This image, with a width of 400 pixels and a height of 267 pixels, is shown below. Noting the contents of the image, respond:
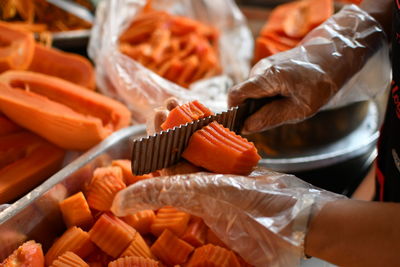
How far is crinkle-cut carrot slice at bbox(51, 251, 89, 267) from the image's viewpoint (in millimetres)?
945

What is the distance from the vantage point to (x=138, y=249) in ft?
3.38

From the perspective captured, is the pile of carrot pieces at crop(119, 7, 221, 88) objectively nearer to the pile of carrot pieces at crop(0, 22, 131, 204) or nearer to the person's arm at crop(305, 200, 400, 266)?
the pile of carrot pieces at crop(0, 22, 131, 204)

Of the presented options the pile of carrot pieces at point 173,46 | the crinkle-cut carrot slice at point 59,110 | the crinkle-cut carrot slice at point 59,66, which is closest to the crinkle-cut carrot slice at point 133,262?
the crinkle-cut carrot slice at point 59,110

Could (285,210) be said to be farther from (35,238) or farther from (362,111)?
(362,111)

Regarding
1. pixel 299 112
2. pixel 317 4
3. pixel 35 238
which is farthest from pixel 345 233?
pixel 317 4

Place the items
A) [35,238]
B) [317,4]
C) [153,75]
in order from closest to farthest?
[35,238] < [153,75] < [317,4]

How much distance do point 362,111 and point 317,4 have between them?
545 millimetres

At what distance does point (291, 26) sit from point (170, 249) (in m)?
1.23

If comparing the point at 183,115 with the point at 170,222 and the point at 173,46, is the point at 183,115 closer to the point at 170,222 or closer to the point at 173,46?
the point at 170,222

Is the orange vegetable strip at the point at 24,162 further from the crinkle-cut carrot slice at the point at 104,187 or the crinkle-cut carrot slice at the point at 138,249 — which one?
the crinkle-cut carrot slice at the point at 138,249

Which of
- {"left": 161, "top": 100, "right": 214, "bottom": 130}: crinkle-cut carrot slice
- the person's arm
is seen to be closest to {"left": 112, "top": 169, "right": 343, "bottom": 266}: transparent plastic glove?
the person's arm

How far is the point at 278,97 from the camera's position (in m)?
1.18

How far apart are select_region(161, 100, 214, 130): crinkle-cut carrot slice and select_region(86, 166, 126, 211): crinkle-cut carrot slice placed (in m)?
0.25

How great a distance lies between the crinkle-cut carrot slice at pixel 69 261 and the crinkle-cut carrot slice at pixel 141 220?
0.53 feet
